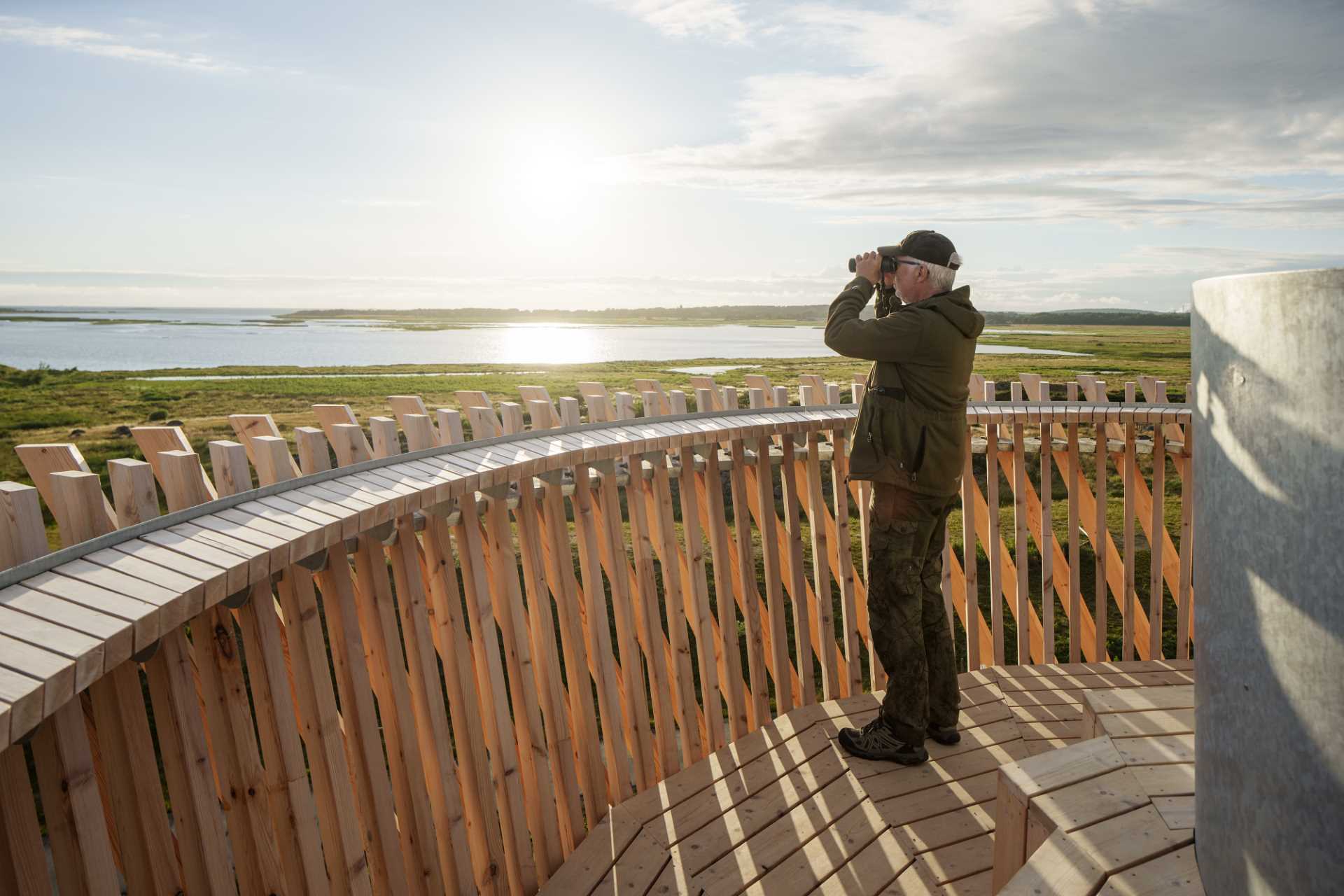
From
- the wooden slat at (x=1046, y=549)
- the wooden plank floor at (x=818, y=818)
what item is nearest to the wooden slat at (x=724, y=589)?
the wooden plank floor at (x=818, y=818)

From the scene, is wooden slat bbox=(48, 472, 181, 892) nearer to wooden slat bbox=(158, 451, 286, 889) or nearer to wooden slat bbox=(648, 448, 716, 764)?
wooden slat bbox=(158, 451, 286, 889)

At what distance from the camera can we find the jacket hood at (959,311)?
3.19 meters

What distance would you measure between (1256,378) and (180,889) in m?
2.21

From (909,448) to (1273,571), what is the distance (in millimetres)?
1980

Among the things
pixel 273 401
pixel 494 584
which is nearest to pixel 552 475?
pixel 494 584

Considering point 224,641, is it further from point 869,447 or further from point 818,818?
point 869,447

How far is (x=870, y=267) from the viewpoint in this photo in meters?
3.51

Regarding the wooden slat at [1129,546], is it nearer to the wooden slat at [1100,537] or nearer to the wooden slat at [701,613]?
the wooden slat at [1100,537]

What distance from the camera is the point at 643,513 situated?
11.7ft

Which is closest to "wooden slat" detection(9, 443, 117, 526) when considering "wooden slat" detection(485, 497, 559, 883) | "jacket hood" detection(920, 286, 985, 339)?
"wooden slat" detection(485, 497, 559, 883)

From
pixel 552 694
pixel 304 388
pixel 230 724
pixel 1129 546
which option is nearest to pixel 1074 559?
pixel 1129 546

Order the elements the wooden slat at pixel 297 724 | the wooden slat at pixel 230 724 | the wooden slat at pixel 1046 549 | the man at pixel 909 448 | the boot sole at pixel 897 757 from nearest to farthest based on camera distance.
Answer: the wooden slat at pixel 230 724 < the wooden slat at pixel 297 724 < the man at pixel 909 448 < the boot sole at pixel 897 757 < the wooden slat at pixel 1046 549

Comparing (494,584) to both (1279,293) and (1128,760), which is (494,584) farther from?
(1279,293)

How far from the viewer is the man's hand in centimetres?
348
